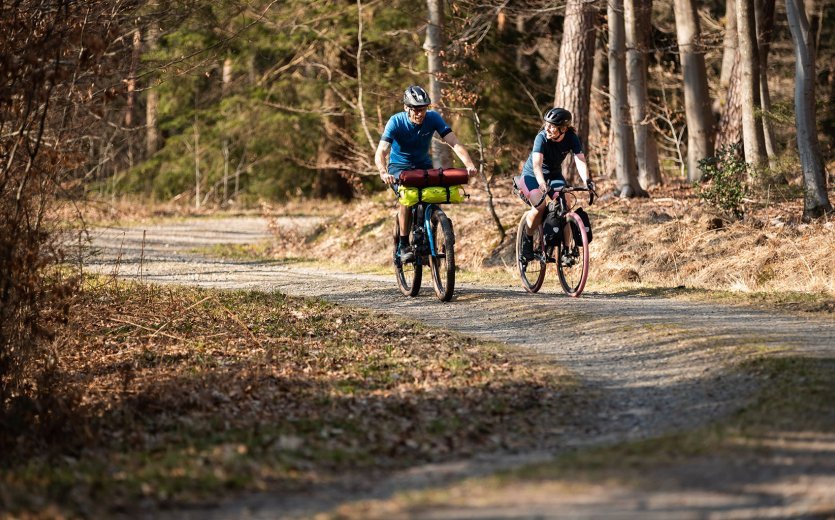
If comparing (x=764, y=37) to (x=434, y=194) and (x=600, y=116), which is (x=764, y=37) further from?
(x=434, y=194)

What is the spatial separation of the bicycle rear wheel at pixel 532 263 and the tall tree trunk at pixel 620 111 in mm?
6663

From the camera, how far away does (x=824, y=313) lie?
37.2ft

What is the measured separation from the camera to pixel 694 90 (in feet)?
75.5

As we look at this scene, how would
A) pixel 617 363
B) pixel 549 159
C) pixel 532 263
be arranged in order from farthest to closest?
pixel 532 263
pixel 549 159
pixel 617 363

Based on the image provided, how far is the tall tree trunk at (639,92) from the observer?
67.4ft

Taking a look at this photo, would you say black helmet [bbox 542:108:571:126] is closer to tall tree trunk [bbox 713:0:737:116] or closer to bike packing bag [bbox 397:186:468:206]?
bike packing bag [bbox 397:186:468:206]

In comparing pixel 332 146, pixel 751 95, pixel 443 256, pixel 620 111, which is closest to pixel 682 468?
pixel 443 256

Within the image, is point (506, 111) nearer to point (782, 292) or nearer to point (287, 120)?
point (287, 120)

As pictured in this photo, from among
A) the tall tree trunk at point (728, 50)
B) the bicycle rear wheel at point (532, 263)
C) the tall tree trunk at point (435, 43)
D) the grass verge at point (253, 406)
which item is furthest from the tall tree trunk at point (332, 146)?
the grass verge at point (253, 406)

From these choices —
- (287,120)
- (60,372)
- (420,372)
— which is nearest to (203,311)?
(60,372)

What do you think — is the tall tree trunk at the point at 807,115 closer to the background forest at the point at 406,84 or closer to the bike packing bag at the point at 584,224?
the background forest at the point at 406,84

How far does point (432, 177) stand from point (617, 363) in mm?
3790

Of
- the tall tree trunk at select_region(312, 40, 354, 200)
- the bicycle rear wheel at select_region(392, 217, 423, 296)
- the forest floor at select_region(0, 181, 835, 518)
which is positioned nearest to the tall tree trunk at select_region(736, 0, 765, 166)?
the forest floor at select_region(0, 181, 835, 518)

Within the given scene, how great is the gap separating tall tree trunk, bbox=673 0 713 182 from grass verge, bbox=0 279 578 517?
39.9 ft
